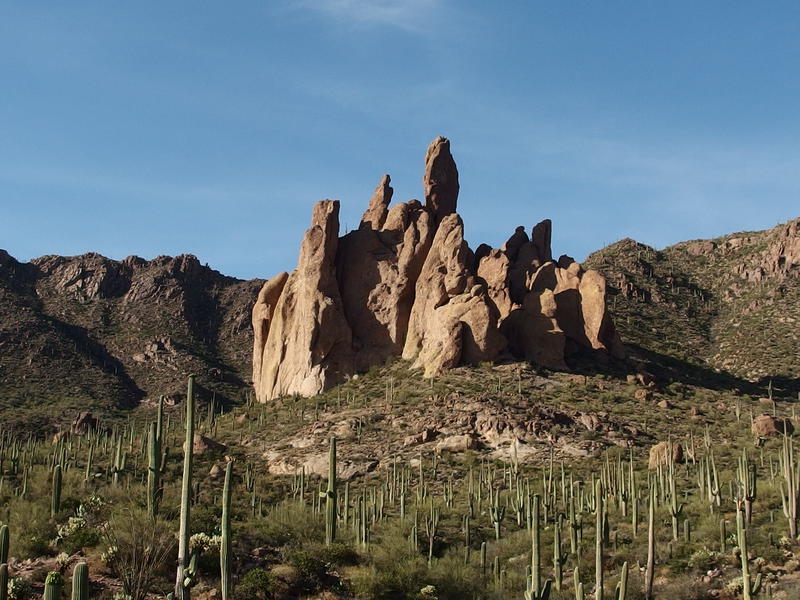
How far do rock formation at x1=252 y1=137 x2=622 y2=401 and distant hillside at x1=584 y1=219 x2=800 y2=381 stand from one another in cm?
1257

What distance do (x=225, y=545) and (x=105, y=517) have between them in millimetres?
7659

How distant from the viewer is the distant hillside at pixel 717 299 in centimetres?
8144

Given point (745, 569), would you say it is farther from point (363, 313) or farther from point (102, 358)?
point (102, 358)

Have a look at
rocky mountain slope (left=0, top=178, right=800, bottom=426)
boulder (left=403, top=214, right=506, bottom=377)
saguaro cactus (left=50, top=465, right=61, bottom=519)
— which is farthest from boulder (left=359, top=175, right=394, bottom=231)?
saguaro cactus (left=50, top=465, right=61, bottom=519)

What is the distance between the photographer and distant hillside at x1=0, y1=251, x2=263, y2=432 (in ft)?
300

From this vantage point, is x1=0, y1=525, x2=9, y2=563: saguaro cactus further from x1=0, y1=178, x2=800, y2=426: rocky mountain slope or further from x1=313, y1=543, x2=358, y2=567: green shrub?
x1=0, y1=178, x2=800, y2=426: rocky mountain slope

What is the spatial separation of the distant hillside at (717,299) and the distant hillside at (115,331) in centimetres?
4203

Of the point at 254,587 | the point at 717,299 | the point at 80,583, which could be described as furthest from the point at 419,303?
the point at 80,583

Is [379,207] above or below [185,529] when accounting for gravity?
above

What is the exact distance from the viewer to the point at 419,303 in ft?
235

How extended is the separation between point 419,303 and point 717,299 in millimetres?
42190

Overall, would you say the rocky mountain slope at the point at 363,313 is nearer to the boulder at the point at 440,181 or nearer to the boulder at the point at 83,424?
the boulder at the point at 440,181

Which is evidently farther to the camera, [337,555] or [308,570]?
[337,555]

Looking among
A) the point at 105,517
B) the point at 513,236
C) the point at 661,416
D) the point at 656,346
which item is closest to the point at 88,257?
the point at 513,236
